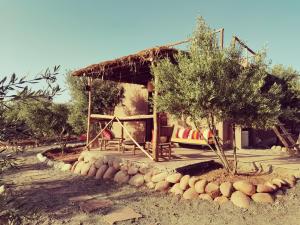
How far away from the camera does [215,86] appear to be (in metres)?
6.87

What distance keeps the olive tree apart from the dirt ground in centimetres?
215

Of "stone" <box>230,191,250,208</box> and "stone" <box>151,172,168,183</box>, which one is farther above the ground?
"stone" <box>151,172,168,183</box>

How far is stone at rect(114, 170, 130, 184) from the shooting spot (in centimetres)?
866

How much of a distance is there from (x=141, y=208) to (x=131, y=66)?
5.34 m

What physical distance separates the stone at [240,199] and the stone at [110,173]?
4113 millimetres

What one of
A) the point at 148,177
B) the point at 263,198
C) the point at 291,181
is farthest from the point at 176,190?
the point at 291,181

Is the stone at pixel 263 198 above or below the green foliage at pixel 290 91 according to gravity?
below

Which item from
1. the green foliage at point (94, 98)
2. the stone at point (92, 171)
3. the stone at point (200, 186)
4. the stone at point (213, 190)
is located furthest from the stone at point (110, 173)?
the green foliage at point (94, 98)

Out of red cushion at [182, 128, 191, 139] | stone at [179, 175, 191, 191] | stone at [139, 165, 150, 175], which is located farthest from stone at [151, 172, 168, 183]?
red cushion at [182, 128, 191, 139]

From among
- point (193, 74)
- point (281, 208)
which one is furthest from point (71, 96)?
point (281, 208)

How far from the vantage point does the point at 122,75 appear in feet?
42.6

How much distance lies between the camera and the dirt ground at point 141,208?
5777 millimetres

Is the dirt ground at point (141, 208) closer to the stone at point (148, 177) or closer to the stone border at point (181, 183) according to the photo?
the stone border at point (181, 183)

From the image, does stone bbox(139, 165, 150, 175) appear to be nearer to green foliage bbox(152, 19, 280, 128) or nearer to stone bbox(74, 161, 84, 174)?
green foliage bbox(152, 19, 280, 128)
